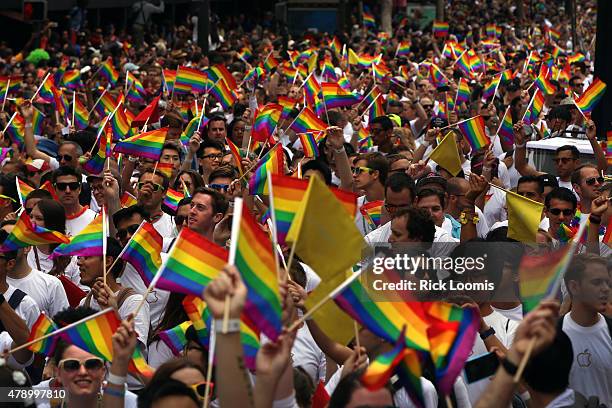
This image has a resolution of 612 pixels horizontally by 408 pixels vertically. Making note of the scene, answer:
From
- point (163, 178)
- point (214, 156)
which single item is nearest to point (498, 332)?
point (163, 178)

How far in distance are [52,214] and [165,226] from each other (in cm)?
112

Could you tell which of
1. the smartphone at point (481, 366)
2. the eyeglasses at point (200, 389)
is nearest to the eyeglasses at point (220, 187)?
the smartphone at point (481, 366)

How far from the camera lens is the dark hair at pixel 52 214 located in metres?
8.71

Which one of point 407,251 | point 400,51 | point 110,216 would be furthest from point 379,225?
point 400,51

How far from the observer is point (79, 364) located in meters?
5.71

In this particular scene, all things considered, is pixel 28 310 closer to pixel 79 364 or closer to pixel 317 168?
pixel 79 364

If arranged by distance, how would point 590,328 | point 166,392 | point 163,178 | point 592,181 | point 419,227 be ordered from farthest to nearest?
point 163,178, point 592,181, point 419,227, point 590,328, point 166,392

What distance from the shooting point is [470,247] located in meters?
7.00

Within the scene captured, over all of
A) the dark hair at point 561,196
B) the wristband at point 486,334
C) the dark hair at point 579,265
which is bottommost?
the dark hair at point 561,196

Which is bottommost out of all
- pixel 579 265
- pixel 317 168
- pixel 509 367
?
pixel 317 168

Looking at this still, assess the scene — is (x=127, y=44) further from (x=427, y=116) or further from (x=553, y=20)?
(x=553, y=20)

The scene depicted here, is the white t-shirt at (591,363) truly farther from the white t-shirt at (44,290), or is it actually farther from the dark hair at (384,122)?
the dark hair at (384,122)

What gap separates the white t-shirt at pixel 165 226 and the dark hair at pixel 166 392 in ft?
14.7

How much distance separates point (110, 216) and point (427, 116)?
734 cm
